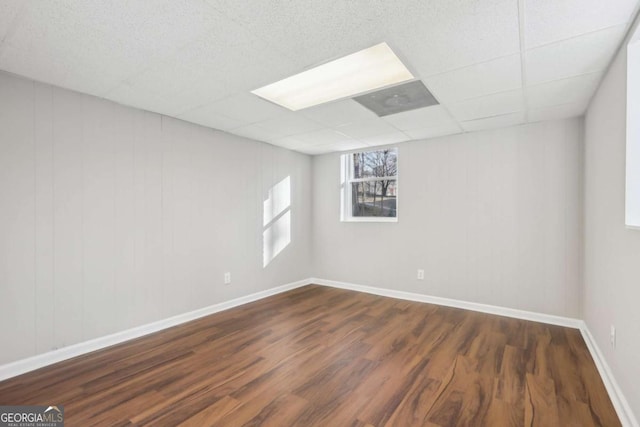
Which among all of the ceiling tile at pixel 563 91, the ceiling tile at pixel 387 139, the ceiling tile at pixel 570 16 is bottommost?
the ceiling tile at pixel 387 139

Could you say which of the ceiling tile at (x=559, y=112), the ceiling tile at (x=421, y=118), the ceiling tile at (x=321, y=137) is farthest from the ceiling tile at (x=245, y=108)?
Answer: the ceiling tile at (x=559, y=112)

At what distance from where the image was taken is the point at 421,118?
3.21 m

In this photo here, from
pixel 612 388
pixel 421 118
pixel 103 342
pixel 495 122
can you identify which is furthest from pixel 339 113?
pixel 103 342

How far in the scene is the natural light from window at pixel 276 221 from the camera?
4312mm

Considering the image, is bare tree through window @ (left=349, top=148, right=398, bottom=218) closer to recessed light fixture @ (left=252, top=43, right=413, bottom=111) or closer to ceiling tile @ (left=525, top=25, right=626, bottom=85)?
recessed light fixture @ (left=252, top=43, right=413, bottom=111)

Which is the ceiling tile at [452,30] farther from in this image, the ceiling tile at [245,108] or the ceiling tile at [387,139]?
the ceiling tile at [387,139]

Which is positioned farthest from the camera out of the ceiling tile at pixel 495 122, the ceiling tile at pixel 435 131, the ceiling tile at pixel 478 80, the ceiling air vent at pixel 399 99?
the ceiling tile at pixel 435 131

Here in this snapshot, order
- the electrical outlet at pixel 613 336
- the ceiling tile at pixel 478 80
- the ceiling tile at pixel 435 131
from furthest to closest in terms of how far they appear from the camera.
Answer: the ceiling tile at pixel 435 131, the ceiling tile at pixel 478 80, the electrical outlet at pixel 613 336

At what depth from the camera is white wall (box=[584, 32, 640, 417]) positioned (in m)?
1.63

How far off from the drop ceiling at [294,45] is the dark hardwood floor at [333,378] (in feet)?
7.29

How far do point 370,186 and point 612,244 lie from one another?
3013 millimetres

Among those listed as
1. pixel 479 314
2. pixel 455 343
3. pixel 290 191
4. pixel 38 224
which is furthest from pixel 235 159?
pixel 479 314

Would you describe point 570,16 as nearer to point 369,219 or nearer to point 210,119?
point 210,119

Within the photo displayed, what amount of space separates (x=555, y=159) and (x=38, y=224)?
193 inches
